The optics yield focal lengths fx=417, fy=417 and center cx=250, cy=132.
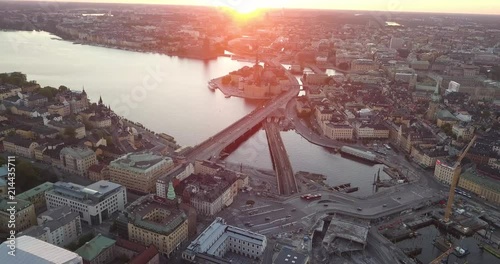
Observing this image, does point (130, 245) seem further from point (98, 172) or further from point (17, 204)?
point (98, 172)

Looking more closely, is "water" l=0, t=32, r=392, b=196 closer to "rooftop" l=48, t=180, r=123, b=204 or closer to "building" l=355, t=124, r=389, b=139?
"building" l=355, t=124, r=389, b=139

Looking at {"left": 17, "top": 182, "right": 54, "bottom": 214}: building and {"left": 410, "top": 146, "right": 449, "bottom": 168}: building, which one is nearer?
{"left": 17, "top": 182, "right": 54, "bottom": 214}: building

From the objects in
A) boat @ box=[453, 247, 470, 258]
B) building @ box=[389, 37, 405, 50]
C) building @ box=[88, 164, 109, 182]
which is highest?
building @ box=[389, 37, 405, 50]

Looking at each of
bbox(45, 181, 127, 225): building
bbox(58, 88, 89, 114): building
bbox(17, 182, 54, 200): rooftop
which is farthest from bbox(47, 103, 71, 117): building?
bbox(45, 181, 127, 225): building

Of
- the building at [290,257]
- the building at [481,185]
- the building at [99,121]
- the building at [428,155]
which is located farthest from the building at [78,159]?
the building at [481,185]

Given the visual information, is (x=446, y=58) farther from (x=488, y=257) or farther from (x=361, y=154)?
(x=488, y=257)

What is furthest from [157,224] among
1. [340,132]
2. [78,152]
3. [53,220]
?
[340,132]

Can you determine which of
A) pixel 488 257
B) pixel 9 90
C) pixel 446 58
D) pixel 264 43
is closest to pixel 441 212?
pixel 488 257
